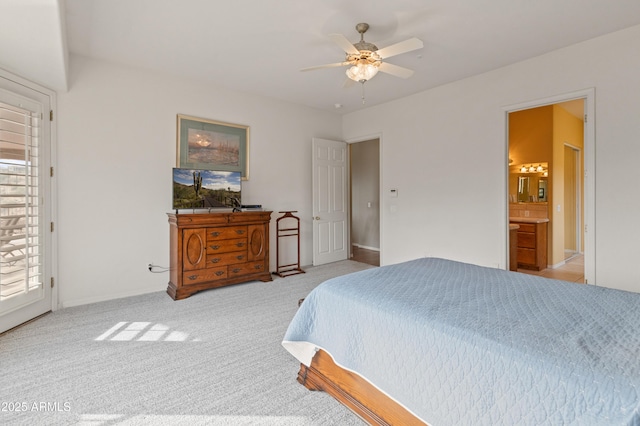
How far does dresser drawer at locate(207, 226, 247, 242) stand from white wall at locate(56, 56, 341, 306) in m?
0.67

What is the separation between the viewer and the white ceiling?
2.59 metres

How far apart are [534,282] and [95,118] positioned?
179 inches

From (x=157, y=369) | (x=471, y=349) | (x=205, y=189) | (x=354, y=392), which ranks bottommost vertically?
(x=157, y=369)

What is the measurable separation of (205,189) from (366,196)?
4.30 m

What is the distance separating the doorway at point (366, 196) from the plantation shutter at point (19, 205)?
5.37 m

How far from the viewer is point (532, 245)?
506cm

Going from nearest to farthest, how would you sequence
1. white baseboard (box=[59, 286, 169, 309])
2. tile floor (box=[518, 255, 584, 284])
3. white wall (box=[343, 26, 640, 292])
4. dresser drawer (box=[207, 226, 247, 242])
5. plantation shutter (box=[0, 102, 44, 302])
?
plantation shutter (box=[0, 102, 44, 302]) → white wall (box=[343, 26, 640, 292]) → white baseboard (box=[59, 286, 169, 309]) → dresser drawer (box=[207, 226, 247, 242]) → tile floor (box=[518, 255, 584, 284])

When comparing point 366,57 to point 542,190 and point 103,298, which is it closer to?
point 103,298

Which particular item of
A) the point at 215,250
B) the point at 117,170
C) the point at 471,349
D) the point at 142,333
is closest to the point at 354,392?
the point at 471,349

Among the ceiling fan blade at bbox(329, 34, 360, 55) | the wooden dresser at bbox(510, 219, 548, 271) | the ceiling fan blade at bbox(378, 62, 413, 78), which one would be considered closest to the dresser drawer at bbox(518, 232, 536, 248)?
the wooden dresser at bbox(510, 219, 548, 271)

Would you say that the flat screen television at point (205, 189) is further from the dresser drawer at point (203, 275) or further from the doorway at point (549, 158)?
the doorway at point (549, 158)

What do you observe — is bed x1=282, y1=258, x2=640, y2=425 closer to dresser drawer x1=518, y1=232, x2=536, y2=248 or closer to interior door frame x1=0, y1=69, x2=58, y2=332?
→ interior door frame x1=0, y1=69, x2=58, y2=332

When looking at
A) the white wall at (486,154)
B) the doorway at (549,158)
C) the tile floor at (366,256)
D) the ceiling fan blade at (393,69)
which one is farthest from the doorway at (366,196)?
the ceiling fan blade at (393,69)

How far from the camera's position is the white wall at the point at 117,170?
344cm
